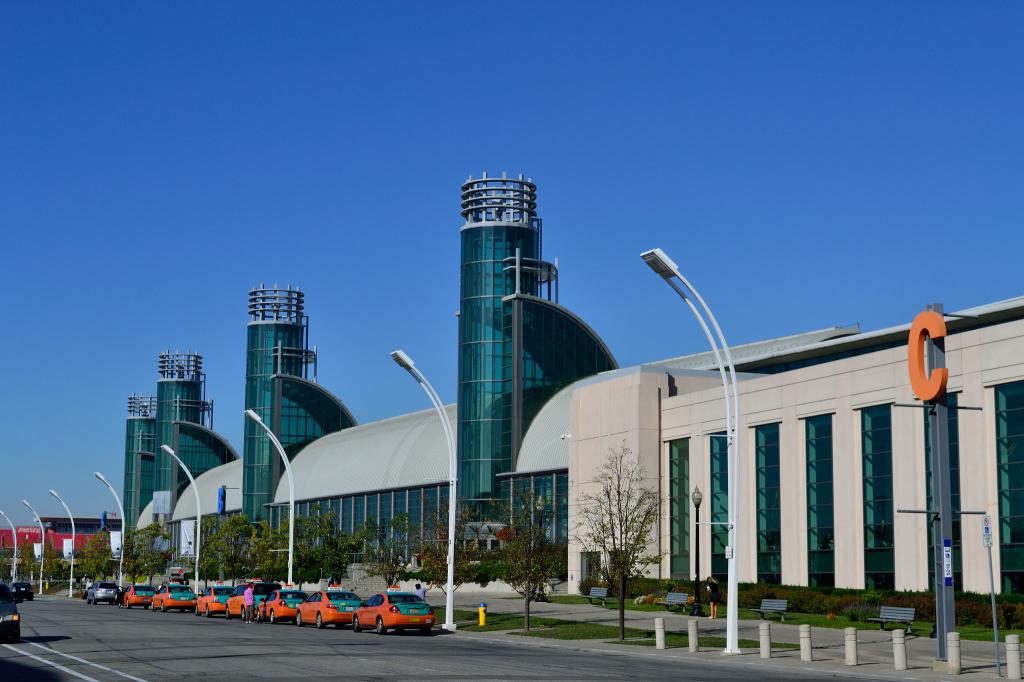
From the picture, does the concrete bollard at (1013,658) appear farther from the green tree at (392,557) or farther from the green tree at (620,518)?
the green tree at (392,557)

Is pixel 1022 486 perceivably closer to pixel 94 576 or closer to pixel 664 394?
pixel 664 394

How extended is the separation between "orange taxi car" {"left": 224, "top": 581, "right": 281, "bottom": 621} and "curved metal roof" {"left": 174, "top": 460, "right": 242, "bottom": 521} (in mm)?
76775

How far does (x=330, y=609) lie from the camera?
4828 cm

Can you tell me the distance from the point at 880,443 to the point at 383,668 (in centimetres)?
2766

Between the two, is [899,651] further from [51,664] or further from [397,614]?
[397,614]

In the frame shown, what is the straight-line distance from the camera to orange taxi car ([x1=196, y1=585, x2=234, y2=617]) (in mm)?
59844

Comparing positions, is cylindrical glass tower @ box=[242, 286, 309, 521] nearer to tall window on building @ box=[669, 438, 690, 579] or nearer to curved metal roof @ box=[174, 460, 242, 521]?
curved metal roof @ box=[174, 460, 242, 521]

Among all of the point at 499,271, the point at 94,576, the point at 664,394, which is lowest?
the point at 94,576

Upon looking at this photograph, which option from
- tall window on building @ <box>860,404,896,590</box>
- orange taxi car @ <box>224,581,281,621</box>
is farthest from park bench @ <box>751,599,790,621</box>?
orange taxi car @ <box>224,581,281,621</box>

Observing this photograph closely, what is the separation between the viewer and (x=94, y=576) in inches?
5118

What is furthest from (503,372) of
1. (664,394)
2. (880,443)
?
(880,443)

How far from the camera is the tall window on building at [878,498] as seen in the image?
48.8m

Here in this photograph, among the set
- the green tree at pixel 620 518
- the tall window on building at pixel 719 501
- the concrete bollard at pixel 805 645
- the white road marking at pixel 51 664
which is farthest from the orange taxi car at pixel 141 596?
the concrete bollard at pixel 805 645

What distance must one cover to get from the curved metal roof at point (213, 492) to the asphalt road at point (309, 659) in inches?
3669
